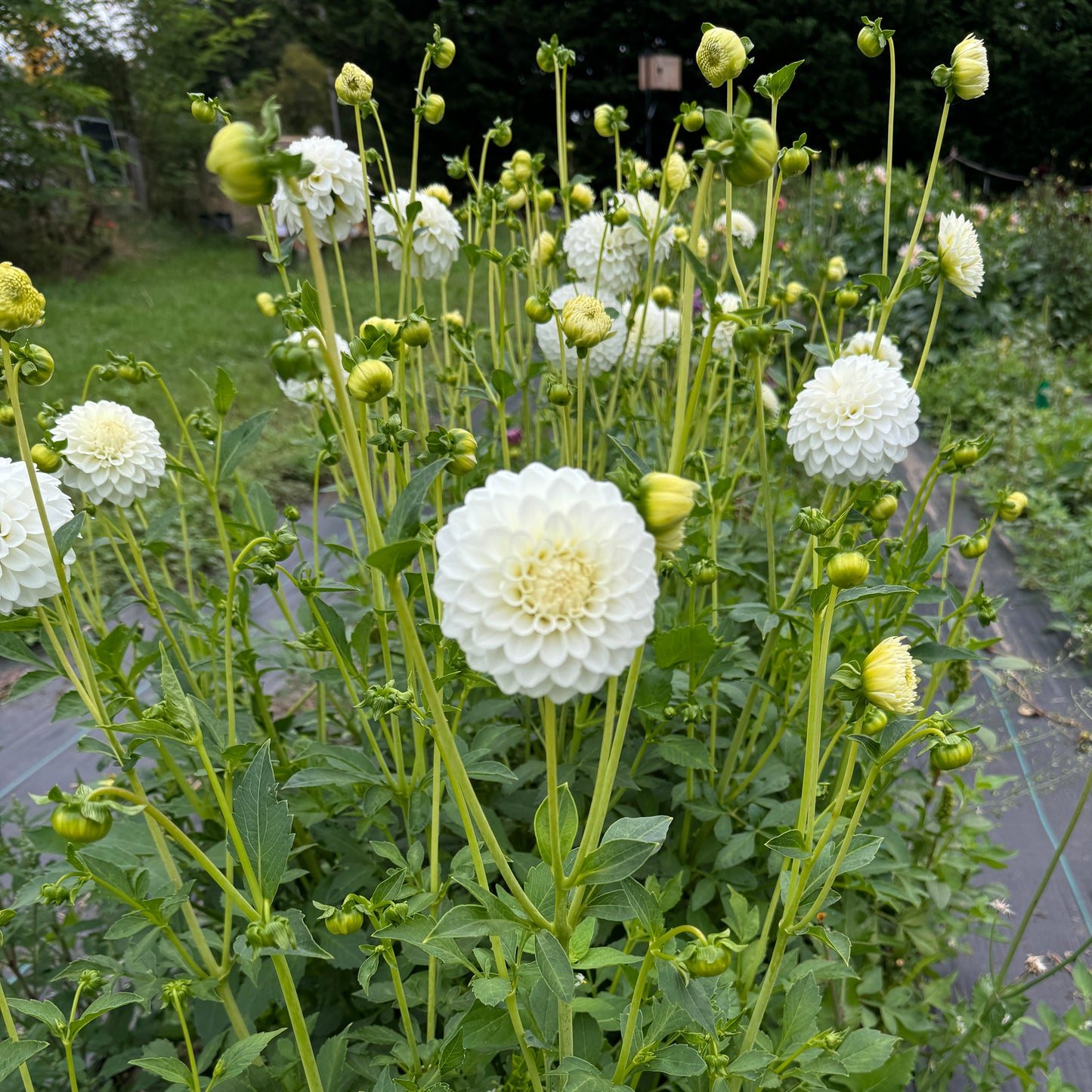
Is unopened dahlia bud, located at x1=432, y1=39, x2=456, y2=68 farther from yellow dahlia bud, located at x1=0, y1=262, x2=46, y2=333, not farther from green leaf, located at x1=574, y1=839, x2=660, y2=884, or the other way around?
green leaf, located at x1=574, y1=839, x2=660, y2=884

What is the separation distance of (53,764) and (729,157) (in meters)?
2.20

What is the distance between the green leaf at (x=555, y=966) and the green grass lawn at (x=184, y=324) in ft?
8.19

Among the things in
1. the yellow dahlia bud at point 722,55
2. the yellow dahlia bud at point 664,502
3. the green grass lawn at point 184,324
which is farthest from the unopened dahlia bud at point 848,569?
the green grass lawn at point 184,324

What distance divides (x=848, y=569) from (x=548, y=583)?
0.37 metres

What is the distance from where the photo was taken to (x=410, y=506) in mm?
598

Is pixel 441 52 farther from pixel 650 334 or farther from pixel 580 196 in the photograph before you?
pixel 650 334

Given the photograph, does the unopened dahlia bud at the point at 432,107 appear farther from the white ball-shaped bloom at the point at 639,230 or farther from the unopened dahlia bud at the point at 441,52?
the white ball-shaped bloom at the point at 639,230

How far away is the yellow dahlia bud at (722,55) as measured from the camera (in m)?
0.88

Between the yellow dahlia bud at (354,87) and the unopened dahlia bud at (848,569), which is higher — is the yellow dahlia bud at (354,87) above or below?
above

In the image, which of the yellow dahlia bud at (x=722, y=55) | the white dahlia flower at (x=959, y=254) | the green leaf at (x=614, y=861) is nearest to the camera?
the green leaf at (x=614, y=861)

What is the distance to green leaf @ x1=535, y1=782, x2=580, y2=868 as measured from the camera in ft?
2.38

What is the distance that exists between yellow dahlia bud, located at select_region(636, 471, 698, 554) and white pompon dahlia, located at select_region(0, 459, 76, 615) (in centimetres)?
60

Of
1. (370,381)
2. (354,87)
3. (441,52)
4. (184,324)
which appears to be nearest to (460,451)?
(370,381)

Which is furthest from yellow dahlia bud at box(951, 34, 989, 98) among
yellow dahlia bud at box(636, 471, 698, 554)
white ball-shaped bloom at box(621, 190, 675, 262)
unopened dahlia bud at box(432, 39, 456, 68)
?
yellow dahlia bud at box(636, 471, 698, 554)
